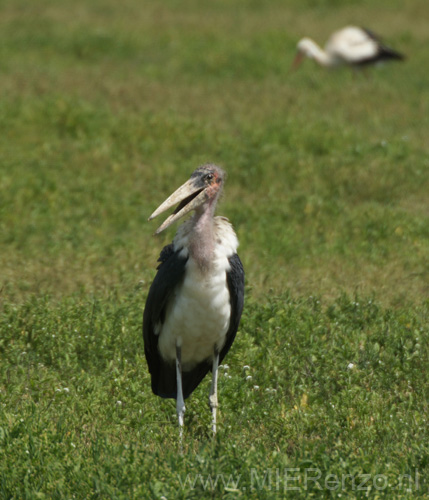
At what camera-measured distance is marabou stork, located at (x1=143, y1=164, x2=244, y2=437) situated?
5.77m

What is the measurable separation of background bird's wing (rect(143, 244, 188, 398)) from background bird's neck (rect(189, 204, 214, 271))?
11cm

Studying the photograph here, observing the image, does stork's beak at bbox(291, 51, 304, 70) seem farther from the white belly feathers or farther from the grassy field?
the white belly feathers

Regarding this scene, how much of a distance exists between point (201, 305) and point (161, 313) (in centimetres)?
41

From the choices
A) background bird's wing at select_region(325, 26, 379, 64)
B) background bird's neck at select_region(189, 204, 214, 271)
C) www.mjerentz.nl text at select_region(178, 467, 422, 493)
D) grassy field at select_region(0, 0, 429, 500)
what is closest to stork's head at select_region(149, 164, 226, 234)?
background bird's neck at select_region(189, 204, 214, 271)

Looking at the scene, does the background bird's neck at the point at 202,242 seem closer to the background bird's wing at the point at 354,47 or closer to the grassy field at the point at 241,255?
the grassy field at the point at 241,255

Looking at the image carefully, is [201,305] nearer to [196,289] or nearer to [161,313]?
[196,289]

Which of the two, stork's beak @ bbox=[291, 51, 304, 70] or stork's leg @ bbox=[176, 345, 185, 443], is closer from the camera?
stork's leg @ bbox=[176, 345, 185, 443]

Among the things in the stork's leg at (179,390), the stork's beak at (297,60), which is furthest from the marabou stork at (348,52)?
the stork's leg at (179,390)

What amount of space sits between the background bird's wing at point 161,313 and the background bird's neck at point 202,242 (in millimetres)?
113

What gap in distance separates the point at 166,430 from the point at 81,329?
1.73 meters

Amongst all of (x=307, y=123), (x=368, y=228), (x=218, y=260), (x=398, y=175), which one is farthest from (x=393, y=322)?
(x=307, y=123)

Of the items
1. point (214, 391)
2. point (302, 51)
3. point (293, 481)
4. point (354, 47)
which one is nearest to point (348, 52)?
point (354, 47)

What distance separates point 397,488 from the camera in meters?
4.52

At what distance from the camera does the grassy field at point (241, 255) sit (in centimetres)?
479
